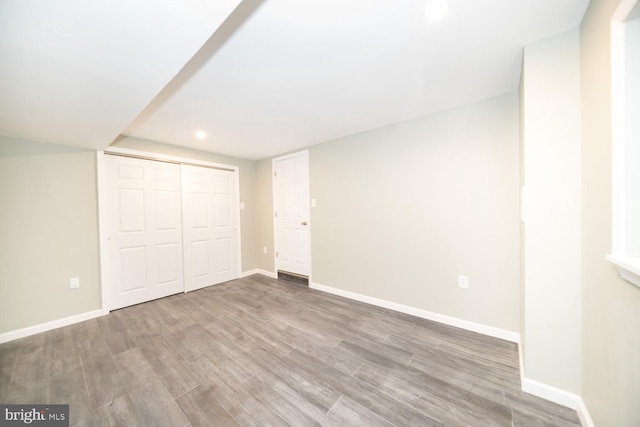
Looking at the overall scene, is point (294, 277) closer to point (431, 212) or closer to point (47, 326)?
point (431, 212)

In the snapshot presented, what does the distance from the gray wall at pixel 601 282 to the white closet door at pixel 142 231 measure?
4.11m

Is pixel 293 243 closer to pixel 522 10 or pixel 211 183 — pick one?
pixel 211 183

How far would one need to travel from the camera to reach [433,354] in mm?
1814

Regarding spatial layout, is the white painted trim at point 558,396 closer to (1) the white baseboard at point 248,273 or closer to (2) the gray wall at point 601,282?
(2) the gray wall at point 601,282

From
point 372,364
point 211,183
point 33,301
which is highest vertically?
point 211,183

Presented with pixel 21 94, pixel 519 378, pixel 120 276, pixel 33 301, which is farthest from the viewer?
pixel 120 276

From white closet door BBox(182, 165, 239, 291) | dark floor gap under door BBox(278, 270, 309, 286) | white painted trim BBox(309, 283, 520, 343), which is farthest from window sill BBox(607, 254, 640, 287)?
white closet door BBox(182, 165, 239, 291)

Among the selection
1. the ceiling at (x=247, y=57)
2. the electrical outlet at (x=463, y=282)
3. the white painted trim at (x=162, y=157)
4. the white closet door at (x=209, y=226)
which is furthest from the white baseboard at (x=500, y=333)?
the white painted trim at (x=162, y=157)

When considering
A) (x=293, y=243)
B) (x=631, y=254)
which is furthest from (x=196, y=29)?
(x=293, y=243)

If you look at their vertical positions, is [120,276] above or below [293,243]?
below

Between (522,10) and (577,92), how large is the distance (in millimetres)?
560

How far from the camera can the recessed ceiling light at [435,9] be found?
109 centimetres

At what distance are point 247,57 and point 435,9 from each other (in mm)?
1110

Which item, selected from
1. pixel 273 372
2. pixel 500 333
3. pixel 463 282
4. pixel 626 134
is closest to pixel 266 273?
pixel 273 372
